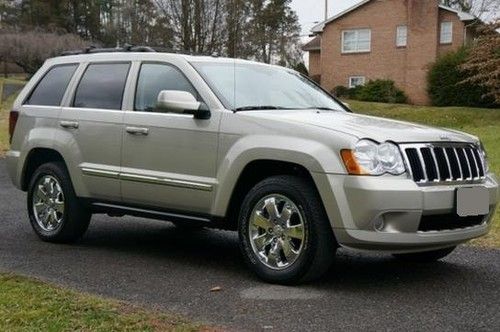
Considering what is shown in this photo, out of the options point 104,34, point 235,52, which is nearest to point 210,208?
point 235,52

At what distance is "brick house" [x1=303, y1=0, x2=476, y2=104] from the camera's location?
121ft

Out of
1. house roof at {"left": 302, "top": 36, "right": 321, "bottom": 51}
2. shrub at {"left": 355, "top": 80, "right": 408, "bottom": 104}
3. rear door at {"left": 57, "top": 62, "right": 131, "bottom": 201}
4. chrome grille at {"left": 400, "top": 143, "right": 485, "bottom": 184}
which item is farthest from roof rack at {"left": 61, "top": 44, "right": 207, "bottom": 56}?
house roof at {"left": 302, "top": 36, "right": 321, "bottom": 51}

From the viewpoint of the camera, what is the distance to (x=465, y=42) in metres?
35.7

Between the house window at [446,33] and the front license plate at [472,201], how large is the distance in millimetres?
33007

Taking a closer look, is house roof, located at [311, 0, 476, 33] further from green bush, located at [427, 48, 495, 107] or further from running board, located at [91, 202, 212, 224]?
running board, located at [91, 202, 212, 224]

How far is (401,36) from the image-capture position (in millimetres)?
38156

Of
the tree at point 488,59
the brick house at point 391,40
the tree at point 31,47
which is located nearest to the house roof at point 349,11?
the brick house at point 391,40

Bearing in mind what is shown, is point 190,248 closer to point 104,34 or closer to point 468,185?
point 468,185

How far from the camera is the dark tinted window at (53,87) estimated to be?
7199 millimetres

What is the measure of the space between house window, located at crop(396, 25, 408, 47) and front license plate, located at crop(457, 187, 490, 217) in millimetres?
33743

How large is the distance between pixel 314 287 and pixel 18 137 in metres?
3.69

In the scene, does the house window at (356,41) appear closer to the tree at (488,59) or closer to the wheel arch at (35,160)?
the tree at (488,59)

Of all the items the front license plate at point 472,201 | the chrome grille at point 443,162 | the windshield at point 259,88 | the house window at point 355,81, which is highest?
the house window at point 355,81

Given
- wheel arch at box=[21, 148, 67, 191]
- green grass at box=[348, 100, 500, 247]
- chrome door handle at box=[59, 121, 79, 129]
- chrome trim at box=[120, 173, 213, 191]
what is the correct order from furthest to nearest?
green grass at box=[348, 100, 500, 247], wheel arch at box=[21, 148, 67, 191], chrome door handle at box=[59, 121, 79, 129], chrome trim at box=[120, 173, 213, 191]
